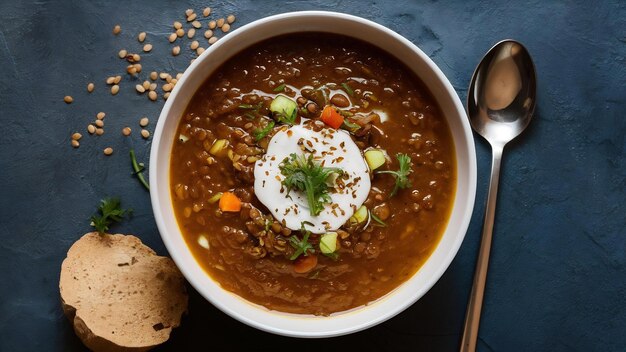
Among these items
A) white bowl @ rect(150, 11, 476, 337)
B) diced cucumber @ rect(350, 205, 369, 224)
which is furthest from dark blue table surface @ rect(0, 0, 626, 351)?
diced cucumber @ rect(350, 205, 369, 224)

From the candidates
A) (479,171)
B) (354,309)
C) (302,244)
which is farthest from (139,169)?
(479,171)

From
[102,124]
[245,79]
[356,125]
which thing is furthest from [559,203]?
[102,124]

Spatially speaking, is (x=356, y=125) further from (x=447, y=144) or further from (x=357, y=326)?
(x=357, y=326)

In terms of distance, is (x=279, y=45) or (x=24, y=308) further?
(x=24, y=308)

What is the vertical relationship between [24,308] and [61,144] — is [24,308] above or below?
below

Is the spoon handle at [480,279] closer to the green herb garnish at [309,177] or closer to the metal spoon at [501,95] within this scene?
the metal spoon at [501,95]

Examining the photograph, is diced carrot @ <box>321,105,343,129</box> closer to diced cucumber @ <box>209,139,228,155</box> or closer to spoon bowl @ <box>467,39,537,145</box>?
diced cucumber @ <box>209,139,228,155</box>
